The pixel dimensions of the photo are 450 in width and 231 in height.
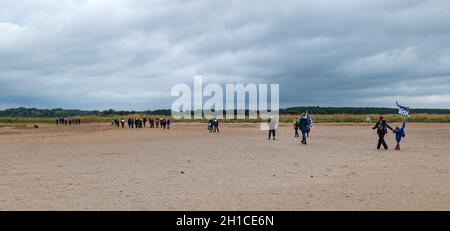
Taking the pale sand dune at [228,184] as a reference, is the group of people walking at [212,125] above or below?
above

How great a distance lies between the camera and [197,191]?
36.8 ft

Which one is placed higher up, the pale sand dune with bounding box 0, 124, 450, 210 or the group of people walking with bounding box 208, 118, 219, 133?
the group of people walking with bounding box 208, 118, 219, 133

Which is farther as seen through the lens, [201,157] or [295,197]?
[201,157]

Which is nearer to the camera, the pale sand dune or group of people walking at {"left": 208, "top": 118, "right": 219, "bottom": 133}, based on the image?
the pale sand dune

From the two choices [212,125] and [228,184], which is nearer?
[228,184]

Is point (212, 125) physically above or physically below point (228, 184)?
above

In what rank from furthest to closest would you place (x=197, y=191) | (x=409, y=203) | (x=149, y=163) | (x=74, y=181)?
(x=149, y=163) → (x=74, y=181) → (x=197, y=191) → (x=409, y=203)

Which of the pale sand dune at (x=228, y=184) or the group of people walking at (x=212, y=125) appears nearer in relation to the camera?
the pale sand dune at (x=228, y=184)

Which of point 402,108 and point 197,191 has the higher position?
point 402,108
